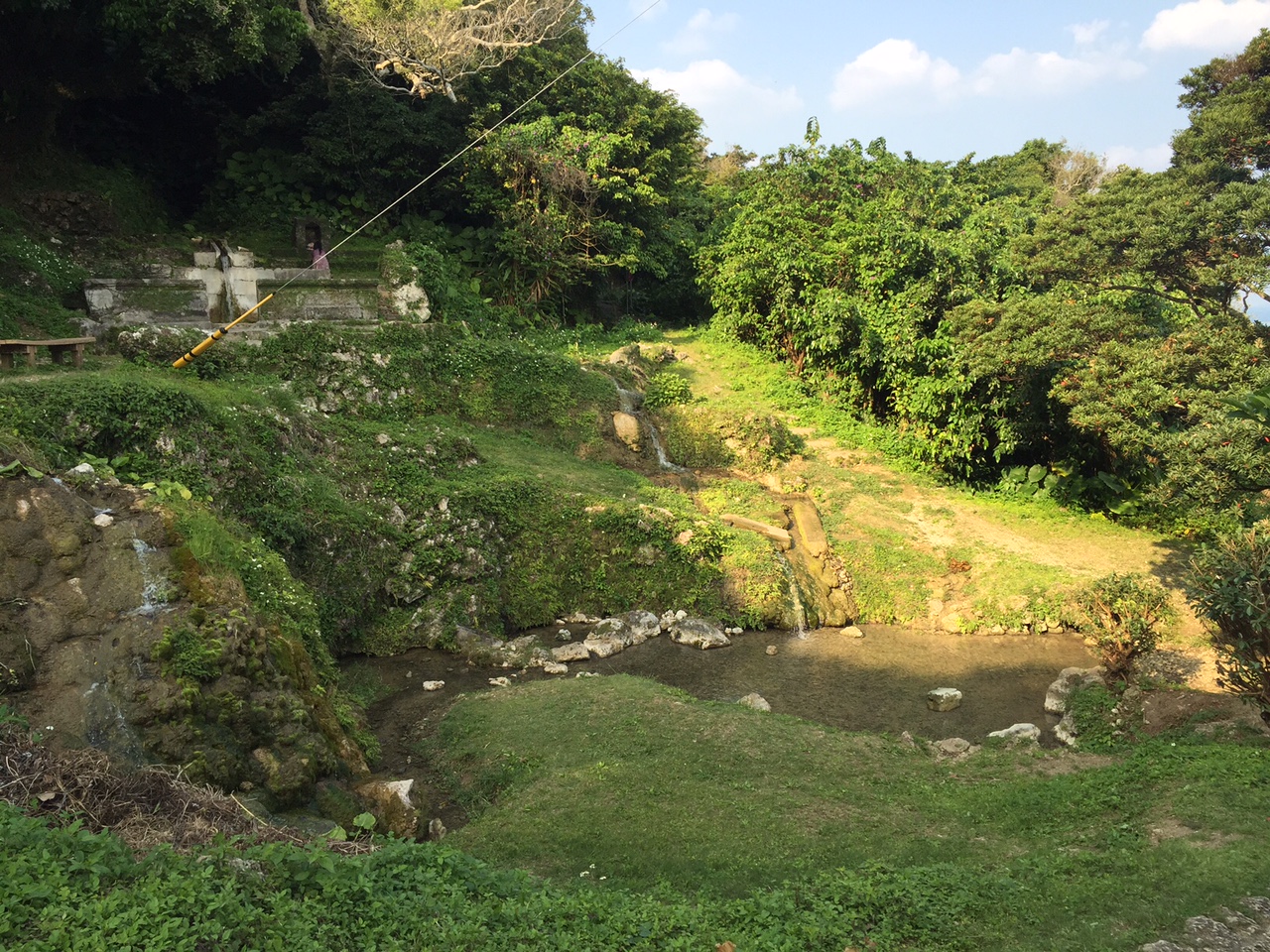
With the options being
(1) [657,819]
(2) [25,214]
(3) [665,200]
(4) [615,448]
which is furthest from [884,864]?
(3) [665,200]

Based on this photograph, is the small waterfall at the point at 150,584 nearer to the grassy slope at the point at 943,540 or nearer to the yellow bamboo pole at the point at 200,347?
the yellow bamboo pole at the point at 200,347

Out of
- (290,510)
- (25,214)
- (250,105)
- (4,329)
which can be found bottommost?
(290,510)

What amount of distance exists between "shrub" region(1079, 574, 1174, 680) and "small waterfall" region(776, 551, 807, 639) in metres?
4.76

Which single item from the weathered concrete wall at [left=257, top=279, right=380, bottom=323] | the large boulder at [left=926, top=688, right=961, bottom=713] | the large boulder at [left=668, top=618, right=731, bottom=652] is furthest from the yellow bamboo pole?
the large boulder at [left=926, top=688, right=961, bottom=713]

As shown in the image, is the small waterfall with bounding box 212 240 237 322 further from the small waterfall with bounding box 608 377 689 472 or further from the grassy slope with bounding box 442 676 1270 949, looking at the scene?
the grassy slope with bounding box 442 676 1270 949

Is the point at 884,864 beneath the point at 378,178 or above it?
beneath

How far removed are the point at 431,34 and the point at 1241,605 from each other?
21925mm

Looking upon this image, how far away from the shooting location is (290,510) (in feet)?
40.4

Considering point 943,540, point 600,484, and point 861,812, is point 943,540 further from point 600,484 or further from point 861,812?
point 861,812

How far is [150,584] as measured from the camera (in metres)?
8.07

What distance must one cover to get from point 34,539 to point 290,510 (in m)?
4.43

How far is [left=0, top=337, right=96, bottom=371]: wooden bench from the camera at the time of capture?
1152 centimetres

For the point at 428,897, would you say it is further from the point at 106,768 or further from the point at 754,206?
the point at 754,206

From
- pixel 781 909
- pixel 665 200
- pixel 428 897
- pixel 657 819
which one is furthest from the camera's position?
pixel 665 200
